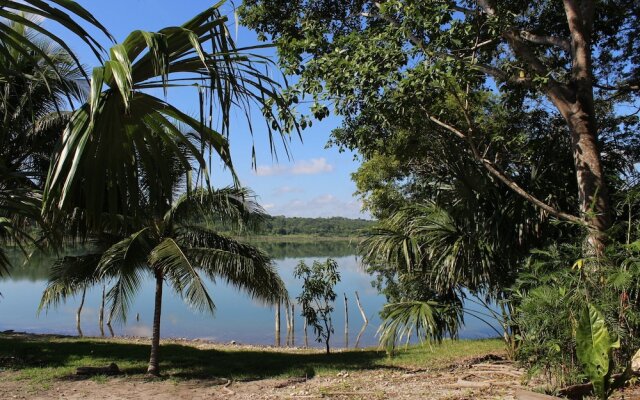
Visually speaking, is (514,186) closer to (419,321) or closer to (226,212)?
(419,321)

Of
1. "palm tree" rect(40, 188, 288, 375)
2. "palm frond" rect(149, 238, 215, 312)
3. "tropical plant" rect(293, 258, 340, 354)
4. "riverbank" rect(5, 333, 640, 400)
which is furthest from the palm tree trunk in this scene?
"tropical plant" rect(293, 258, 340, 354)

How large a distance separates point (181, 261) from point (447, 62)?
5.33m

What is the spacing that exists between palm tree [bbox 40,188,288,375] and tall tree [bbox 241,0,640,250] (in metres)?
3.10

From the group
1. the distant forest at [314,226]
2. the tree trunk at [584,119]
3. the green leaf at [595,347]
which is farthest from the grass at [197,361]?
the distant forest at [314,226]

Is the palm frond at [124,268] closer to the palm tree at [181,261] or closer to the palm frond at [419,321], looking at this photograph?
the palm tree at [181,261]

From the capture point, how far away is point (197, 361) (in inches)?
435

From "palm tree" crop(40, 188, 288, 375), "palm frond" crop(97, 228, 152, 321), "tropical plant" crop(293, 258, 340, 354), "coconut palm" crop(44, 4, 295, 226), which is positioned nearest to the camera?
"coconut palm" crop(44, 4, 295, 226)

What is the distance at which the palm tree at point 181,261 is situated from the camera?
9.05m

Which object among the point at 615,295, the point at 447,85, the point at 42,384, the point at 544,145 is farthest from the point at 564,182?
the point at 42,384

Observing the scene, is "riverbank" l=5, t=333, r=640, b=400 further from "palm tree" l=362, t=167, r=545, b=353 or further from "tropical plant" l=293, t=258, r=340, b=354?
"tropical plant" l=293, t=258, r=340, b=354

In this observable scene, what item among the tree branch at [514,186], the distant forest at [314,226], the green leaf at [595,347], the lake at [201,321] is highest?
the distant forest at [314,226]

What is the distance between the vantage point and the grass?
9.28m

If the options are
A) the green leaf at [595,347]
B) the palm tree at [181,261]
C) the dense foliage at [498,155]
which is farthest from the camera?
the palm tree at [181,261]

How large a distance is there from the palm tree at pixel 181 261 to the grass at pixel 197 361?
1.21 meters
